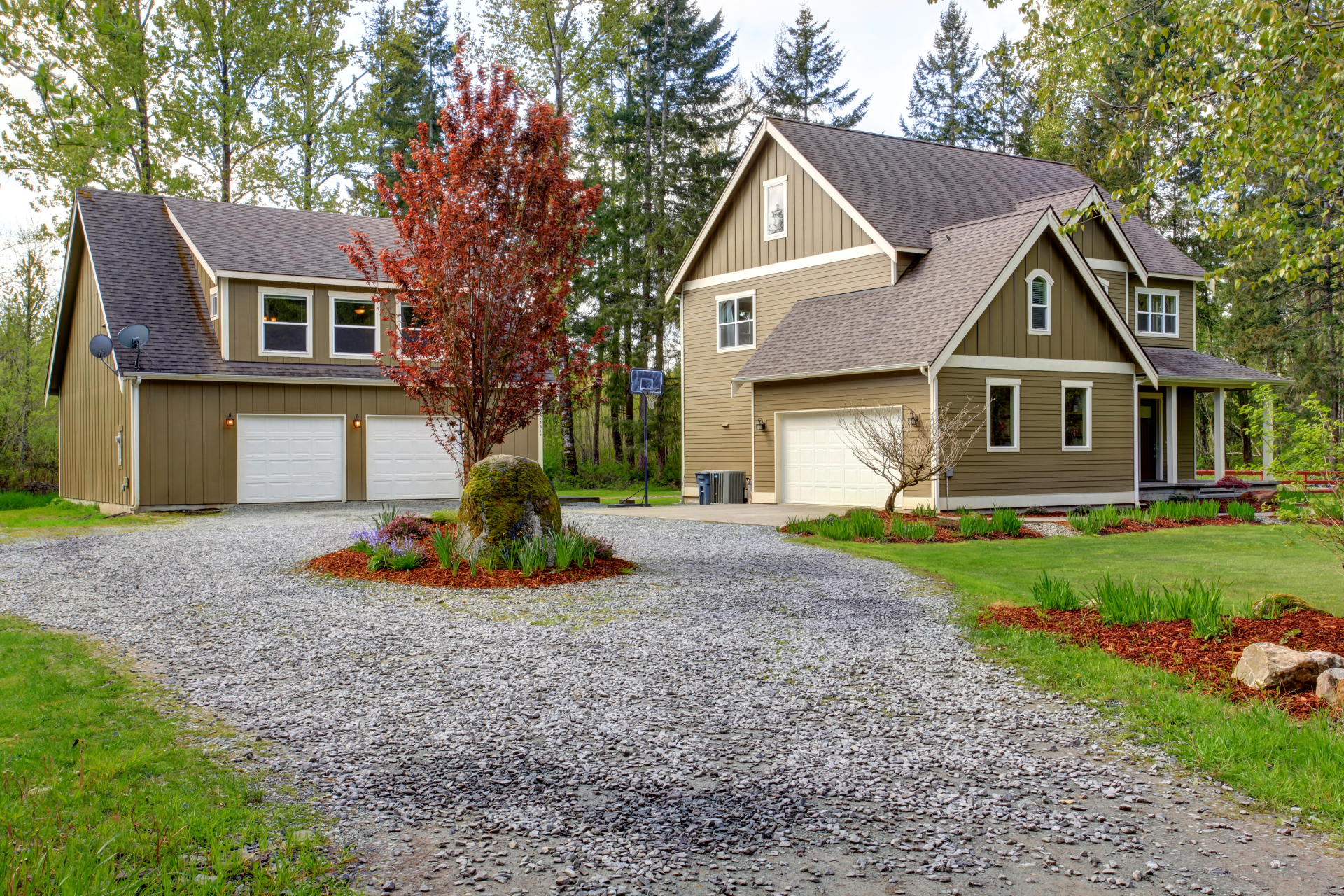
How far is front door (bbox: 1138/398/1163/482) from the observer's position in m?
25.2

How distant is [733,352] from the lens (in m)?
23.6

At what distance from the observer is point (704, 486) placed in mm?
22641

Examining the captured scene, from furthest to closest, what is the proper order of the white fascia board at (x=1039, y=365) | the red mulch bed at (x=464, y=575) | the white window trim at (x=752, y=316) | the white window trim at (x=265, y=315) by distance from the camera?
1. the white window trim at (x=752, y=316)
2. the white window trim at (x=265, y=315)
3. the white fascia board at (x=1039, y=365)
4. the red mulch bed at (x=464, y=575)

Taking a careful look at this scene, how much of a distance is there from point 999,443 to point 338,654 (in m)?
14.7

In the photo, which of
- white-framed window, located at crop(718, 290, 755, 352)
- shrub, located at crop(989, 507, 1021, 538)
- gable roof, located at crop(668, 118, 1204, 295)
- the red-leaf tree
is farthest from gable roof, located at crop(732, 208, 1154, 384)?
the red-leaf tree

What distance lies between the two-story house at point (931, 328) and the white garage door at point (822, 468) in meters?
0.05

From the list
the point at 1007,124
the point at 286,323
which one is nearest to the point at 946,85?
the point at 1007,124

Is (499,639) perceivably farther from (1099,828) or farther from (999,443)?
(999,443)

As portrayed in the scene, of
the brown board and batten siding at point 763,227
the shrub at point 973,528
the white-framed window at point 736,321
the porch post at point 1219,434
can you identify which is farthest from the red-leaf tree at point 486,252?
the porch post at point 1219,434

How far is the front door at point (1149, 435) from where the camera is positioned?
25.2 m

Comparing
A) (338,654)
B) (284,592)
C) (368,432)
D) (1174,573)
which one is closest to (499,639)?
(338,654)

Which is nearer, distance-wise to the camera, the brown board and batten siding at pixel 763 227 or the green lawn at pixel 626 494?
the brown board and batten siding at pixel 763 227

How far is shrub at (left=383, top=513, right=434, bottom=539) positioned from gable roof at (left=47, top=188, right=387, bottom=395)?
34.4 ft

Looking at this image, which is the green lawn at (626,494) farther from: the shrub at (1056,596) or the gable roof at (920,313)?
the shrub at (1056,596)
